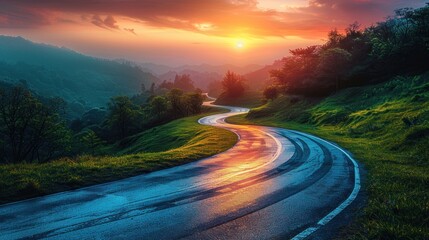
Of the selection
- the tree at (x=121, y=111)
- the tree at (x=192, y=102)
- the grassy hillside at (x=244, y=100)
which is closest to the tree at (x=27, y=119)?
the tree at (x=121, y=111)

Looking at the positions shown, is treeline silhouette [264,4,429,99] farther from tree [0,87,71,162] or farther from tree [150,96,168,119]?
tree [0,87,71,162]

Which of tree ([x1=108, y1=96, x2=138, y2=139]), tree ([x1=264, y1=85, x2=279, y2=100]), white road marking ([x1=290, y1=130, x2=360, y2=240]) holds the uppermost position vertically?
tree ([x1=264, y1=85, x2=279, y2=100])

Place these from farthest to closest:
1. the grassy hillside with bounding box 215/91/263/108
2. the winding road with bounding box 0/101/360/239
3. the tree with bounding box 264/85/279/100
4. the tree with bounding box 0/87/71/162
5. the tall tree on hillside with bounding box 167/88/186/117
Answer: the grassy hillside with bounding box 215/91/263/108 < the tall tree on hillside with bounding box 167/88/186/117 < the tree with bounding box 264/85/279/100 < the tree with bounding box 0/87/71/162 < the winding road with bounding box 0/101/360/239

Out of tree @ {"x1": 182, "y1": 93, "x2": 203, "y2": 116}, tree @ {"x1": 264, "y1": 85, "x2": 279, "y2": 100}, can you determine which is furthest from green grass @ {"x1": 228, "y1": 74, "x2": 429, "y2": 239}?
tree @ {"x1": 182, "y1": 93, "x2": 203, "y2": 116}

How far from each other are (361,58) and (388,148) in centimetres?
5184

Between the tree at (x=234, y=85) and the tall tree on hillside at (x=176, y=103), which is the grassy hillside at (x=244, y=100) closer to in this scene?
the tree at (x=234, y=85)

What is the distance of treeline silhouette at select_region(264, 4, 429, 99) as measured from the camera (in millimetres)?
60281

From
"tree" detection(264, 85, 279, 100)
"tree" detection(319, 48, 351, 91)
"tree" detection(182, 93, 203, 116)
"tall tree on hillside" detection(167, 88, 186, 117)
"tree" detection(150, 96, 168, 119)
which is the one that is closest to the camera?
"tree" detection(319, 48, 351, 91)

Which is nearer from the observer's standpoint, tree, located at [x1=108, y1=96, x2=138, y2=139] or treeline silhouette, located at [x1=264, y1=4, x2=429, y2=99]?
treeline silhouette, located at [x1=264, y1=4, x2=429, y2=99]

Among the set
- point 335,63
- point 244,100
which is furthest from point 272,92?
point 244,100

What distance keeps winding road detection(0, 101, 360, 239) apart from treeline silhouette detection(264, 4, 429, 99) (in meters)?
50.8

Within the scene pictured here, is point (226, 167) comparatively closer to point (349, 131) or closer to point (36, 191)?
point (36, 191)

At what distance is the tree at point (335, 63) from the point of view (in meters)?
67.8

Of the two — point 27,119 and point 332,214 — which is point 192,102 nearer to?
point 27,119
